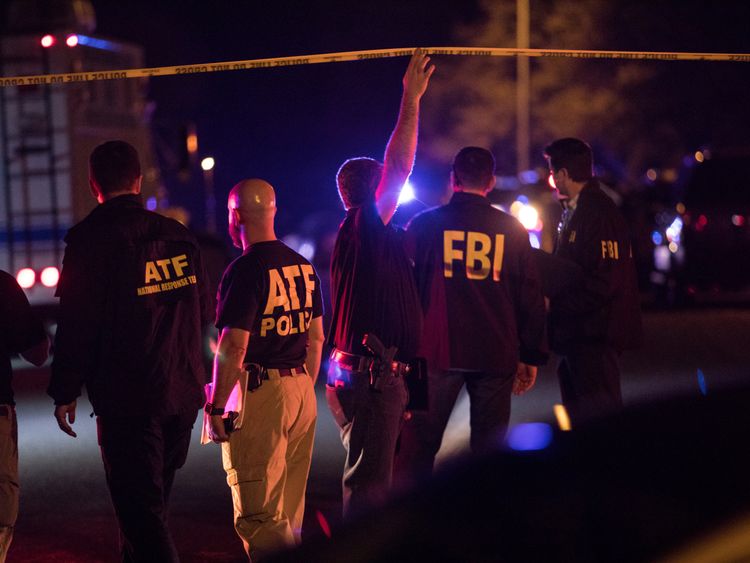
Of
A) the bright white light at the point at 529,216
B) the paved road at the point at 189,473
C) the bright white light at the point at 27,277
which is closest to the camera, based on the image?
the paved road at the point at 189,473

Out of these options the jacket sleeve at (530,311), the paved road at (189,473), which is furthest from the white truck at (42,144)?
the jacket sleeve at (530,311)

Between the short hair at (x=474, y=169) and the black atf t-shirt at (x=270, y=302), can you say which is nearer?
the black atf t-shirt at (x=270, y=302)

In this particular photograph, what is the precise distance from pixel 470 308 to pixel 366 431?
96 cm

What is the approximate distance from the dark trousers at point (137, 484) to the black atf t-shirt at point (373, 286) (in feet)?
3.40

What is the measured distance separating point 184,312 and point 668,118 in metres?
34.9

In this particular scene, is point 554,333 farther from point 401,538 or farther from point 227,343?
point 401,538

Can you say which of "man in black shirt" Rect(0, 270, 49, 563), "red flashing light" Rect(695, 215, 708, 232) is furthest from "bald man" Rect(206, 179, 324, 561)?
"red flashing light" Rect(695, 215, 708, 232)

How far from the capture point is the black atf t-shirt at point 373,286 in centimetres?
562

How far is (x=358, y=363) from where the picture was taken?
5621 mm

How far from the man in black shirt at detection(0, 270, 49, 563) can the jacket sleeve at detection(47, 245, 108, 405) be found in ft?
0.66

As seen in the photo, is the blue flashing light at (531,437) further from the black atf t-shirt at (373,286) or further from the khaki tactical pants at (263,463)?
the black atf t-shirt at (373,286)

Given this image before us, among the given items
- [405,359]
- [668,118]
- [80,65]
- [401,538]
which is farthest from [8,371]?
[668,118]

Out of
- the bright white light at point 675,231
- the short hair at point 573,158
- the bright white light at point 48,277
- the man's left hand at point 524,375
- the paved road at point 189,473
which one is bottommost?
the paved road at point 189,473

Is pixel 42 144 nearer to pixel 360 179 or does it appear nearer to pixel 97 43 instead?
pixel 97 43
